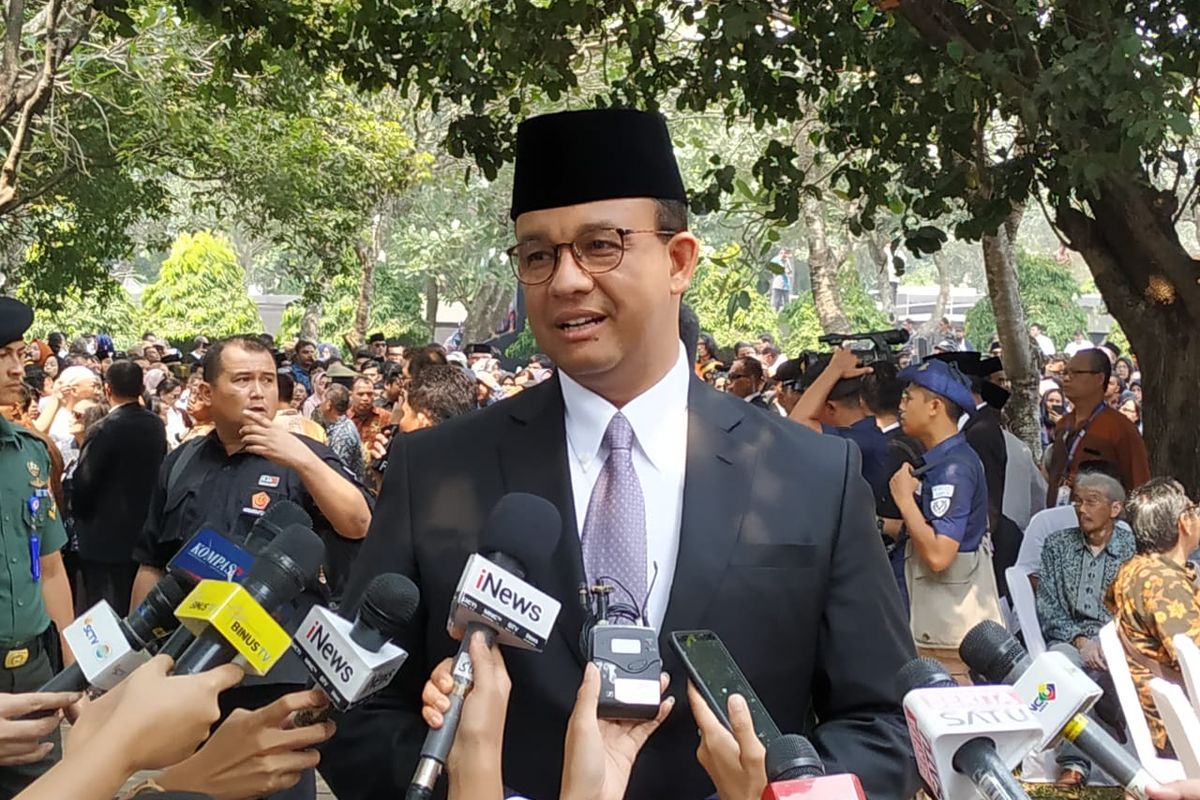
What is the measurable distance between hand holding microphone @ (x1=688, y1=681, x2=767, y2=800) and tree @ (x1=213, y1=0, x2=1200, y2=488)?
176 inches

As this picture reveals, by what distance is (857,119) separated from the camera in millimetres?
8703

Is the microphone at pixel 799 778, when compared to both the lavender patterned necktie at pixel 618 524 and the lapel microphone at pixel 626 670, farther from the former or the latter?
the lavender patterned necktie at pixel 618 524

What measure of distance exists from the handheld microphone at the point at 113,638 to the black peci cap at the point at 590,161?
950 mm

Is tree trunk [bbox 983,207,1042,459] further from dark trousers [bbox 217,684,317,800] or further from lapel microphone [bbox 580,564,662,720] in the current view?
lapel microphone [bbox 580,564,662,720]

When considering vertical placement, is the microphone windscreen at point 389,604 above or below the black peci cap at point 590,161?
below


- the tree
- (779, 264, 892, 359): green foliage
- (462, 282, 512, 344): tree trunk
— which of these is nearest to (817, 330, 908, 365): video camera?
the tree

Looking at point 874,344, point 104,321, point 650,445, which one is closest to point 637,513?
point 650,445

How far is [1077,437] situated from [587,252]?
7.02 metres

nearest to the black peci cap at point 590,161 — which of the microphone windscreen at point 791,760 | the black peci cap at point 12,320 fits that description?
the microphone windscreen at point 791,760

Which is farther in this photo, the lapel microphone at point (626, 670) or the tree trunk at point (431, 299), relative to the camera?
the tree trunk at point (431, 299)

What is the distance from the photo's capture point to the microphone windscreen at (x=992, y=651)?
2.06 m

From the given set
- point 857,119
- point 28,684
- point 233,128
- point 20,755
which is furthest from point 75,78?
point 20,755

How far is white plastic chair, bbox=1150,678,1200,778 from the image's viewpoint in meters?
2.40

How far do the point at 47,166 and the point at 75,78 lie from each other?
12.7ft
